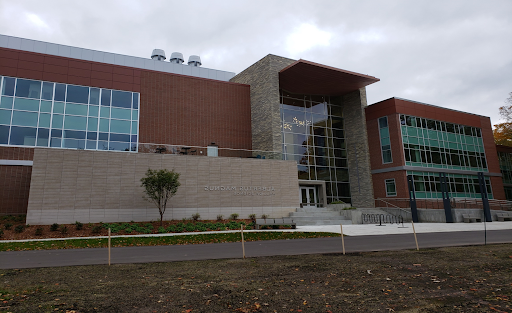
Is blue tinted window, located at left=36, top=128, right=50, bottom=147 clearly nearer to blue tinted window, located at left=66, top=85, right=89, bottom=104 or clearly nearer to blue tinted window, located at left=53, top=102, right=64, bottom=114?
blue tinted window, located at left=53, top=102, right=64, bottom=114

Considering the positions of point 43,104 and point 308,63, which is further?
point 308,63

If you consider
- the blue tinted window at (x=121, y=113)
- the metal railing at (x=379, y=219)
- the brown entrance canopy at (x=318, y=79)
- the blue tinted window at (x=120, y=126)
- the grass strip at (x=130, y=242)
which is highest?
the brown entrance canopy at (x=318, y=79)

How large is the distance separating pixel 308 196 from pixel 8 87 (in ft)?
91.4

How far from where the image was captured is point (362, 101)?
1491 inches

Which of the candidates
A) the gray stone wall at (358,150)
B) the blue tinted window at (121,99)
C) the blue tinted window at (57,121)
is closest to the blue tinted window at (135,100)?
the blue tinted window at (121,99)

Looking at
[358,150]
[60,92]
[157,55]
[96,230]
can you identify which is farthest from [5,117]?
[358,150]

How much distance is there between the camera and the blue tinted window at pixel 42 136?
25250 millimetres

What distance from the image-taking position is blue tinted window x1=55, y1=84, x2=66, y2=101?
26.6 metres

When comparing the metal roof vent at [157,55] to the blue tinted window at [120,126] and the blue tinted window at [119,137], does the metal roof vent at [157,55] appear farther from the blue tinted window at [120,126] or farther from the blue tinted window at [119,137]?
the blue tinted window at [119,137]

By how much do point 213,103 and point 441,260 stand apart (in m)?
26.2

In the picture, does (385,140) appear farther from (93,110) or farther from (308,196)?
(93,110)

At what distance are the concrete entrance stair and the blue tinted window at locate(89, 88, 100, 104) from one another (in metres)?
19.2

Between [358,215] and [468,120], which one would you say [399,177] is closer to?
[358,215]

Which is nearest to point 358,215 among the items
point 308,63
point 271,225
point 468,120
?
point 271,225
